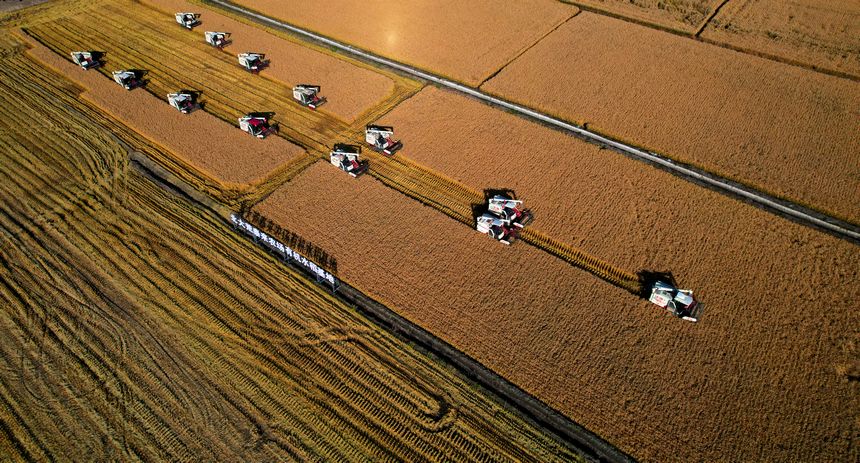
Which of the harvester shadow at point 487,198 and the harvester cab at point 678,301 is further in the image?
the harvester shadow at point 487,198

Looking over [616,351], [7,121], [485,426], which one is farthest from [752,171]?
[7,121]

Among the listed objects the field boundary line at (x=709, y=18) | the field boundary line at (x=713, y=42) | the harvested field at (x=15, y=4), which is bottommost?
the harvested field at (x=15, y=4)

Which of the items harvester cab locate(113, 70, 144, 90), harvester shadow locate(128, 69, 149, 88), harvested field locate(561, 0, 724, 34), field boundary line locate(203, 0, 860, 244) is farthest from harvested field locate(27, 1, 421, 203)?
harvested field locate(561, 0, 724, 34)

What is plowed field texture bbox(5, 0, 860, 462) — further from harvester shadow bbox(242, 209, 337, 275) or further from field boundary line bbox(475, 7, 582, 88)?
field boundary line bbox(475, 7, 582, 88)

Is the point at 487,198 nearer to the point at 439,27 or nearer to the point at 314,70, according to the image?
the point at 314,70

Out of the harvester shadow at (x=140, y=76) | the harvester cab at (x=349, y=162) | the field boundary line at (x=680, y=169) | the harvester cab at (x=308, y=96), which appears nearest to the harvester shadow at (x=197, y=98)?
the harvester shadow at (x=140, y=76)

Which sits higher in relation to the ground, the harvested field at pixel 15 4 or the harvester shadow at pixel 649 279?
the harvester shadow at pixel 649 279

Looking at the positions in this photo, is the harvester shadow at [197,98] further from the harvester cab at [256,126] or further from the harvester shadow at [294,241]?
the harvester shadow at [294,241]
